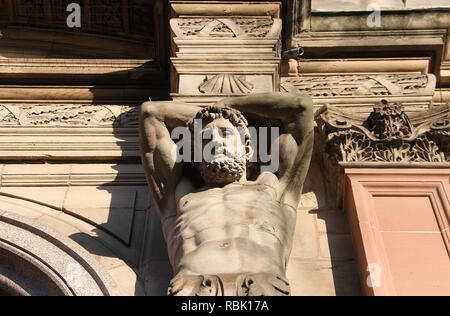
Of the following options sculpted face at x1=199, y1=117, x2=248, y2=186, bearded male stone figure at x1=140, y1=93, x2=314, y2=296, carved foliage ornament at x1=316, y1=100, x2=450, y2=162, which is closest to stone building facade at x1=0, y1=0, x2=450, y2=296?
carved foliage ornament at x1=316, y1=100, x2=450, y2=162

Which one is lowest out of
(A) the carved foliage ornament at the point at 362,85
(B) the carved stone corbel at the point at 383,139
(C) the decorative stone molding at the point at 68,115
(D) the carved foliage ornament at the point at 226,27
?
(B) the carved stone corbel at the point at 383,139

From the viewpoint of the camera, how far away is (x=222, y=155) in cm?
561

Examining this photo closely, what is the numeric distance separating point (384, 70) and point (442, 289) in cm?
332

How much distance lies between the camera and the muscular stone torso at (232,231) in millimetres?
4855

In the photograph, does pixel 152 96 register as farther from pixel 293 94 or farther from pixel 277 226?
pixel 277 226

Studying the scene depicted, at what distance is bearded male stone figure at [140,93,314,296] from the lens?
477cm

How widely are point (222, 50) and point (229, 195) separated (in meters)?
2.36

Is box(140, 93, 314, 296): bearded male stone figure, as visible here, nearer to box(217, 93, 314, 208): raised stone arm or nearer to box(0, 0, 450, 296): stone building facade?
box(217, 93, 314, 208): raised stone arm

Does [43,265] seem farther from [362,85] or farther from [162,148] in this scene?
[362,85]

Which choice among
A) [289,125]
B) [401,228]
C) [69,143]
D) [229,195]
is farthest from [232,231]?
[69,143]

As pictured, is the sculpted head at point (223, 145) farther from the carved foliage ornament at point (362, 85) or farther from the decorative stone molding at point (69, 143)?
the carved foliage ornament at point (362, 85)

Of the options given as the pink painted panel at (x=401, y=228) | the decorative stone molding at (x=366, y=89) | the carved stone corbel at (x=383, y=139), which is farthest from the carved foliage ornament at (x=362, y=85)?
the pink painted panel at (x=401, y=228)

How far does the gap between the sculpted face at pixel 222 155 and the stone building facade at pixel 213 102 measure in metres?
0.72

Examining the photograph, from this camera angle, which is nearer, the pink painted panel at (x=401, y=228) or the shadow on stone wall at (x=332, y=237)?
the pink painted panel at (x=401, y=228)
